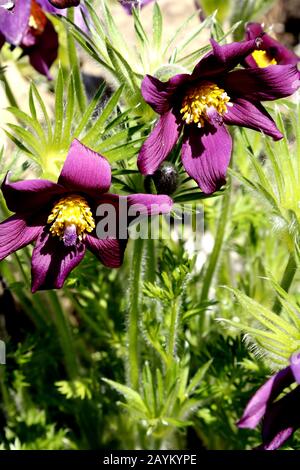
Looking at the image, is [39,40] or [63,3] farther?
[39,40]

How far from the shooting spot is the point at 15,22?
1.34 metres

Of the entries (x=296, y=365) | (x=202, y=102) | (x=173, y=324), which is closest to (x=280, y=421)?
(x=296, y=365)

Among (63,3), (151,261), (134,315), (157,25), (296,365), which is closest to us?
(296,365)

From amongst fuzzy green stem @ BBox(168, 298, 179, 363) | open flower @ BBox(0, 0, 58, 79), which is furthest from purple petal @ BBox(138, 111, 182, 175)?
open flower @ BBox(0, 0, 58, 79)

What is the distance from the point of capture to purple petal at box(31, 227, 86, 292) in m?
1.14

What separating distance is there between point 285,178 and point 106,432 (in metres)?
0.91

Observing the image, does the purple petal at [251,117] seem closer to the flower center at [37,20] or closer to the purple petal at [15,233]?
the purple petal at [15,233]

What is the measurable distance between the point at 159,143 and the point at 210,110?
0.12 metres

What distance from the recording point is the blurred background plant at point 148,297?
114cm

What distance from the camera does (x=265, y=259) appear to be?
1.77 metres

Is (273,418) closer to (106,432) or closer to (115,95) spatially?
(115,95)

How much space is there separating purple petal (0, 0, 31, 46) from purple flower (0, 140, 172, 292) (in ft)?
1.43

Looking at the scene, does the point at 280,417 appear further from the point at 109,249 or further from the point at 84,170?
the point at 84,170

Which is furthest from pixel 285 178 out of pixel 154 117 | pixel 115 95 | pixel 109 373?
pixel 109 373
